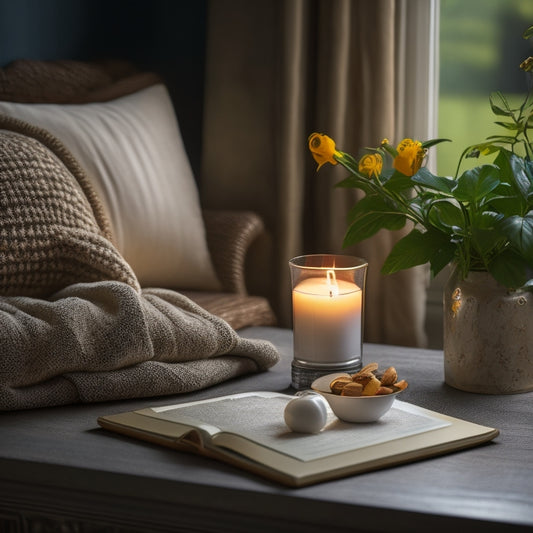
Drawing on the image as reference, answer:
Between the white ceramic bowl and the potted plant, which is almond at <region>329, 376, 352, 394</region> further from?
the potted plant

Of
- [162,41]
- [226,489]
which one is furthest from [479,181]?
[162,41]

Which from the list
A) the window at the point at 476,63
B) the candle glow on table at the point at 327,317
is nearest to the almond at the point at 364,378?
the candle glow on table at the point at 327,317

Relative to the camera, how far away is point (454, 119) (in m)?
2.07

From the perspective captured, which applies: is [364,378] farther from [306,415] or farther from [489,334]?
[489,334]

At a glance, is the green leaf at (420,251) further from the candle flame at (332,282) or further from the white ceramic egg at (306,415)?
the white ceramic egg at (306,415)

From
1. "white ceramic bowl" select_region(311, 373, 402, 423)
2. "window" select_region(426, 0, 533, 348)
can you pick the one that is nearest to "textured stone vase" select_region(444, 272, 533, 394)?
"white ceramic bowl" select_region(311, 373, 402, 423)

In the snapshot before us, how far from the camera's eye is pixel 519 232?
→ 1102 millimetres

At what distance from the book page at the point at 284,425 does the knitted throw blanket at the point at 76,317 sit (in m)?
0.12

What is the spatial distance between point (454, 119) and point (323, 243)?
45 cm

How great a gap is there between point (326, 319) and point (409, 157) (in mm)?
261

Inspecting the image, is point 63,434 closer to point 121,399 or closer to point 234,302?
point 121,399

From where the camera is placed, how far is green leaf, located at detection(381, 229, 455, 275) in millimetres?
1215

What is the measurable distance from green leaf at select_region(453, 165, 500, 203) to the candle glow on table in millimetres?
212

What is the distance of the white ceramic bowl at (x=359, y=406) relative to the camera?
1.04 metres
